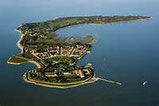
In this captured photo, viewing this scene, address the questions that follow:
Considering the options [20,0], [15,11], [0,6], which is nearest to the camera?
[15,11]

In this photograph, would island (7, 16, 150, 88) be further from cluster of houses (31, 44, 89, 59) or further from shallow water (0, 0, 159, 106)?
shallow water (0, 0, 159, 106)

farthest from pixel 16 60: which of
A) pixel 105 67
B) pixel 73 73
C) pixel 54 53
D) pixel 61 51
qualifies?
pixel 105 67

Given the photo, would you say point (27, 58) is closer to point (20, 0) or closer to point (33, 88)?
point (33, 88)

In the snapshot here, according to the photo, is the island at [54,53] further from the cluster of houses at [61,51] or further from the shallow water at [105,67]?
the shallow water at [105,67]

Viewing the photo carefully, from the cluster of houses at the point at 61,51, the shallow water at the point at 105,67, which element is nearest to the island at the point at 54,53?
the cluster of houses at the point at 61,51

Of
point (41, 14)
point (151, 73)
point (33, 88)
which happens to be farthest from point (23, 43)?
point (41, 14)

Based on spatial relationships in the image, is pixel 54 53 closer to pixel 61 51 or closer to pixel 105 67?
pixel 61 51
